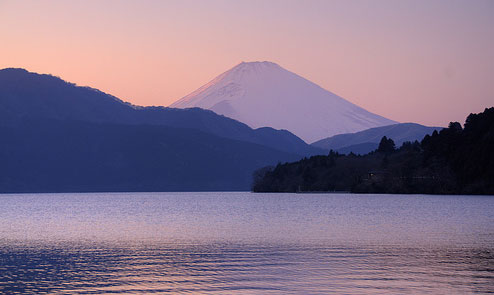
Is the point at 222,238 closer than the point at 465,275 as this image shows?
No

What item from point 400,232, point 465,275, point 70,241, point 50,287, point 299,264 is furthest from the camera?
point 400,232

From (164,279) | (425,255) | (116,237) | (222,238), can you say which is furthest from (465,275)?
(116,237)

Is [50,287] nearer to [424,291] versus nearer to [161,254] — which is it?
[161,254]

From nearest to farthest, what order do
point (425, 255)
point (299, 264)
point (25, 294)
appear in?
point (25, 294) → point (299, 264) → point (425, 255)

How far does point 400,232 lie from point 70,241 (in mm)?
36110

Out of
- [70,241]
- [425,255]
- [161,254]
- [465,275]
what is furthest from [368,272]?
[70,241]

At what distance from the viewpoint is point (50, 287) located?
40750 mm

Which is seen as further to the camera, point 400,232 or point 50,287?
point 400,232

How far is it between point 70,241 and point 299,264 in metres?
30.7

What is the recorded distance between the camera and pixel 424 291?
126ft

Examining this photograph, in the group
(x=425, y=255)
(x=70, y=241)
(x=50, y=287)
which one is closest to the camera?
(x=50, y=287)

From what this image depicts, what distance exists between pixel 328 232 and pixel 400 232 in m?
8.06

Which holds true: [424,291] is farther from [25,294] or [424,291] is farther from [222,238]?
[222,238]

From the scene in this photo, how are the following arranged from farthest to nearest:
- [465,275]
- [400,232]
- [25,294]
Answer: [400,232], [465,275], [25,294]
